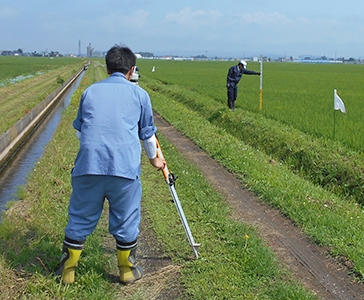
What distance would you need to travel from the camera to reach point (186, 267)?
3.54 metres

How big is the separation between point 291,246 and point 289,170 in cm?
326

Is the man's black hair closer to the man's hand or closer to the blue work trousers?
the man's hand

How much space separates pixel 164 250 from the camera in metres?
3.88

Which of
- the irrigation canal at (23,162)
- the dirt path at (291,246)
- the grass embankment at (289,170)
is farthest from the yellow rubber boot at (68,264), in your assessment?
the irrigation canal at (23,162)

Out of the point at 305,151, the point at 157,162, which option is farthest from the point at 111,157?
the point at 305,151

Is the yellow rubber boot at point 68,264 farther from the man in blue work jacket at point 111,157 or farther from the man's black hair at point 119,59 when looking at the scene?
the man's black hair at point 119,59

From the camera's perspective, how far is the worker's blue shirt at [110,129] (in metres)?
2.78

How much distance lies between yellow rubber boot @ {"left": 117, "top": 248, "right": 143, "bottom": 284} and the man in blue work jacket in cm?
5

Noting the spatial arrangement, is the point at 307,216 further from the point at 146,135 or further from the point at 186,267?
the point at 146,135

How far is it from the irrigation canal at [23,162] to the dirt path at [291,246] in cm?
348

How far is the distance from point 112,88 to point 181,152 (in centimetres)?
556

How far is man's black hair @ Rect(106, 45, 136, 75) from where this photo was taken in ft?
9.92

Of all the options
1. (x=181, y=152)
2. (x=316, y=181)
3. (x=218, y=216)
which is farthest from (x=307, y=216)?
(x=181, y=152)

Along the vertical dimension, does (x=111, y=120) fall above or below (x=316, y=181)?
above
